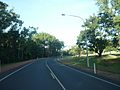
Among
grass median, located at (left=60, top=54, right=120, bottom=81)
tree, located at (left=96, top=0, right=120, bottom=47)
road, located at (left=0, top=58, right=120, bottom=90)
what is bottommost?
road, located at (left=0, top=58, right=120, bottom=90)

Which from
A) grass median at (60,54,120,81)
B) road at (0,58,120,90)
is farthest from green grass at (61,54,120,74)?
road at (0,58,120,90)

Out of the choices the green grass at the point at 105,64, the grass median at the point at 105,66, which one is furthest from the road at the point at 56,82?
the green grass at the point at 105,64

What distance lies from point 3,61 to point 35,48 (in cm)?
6122

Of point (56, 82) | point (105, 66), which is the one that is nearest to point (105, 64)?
point (105, 66)

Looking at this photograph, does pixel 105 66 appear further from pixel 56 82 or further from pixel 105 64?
pixel 56 82

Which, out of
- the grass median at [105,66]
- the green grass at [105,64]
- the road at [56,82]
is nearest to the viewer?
the road at [56,82]

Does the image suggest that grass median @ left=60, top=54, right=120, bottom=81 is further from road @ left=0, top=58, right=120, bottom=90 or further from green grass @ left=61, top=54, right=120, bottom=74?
road @ left=0, top=58, right=120, bottom=90

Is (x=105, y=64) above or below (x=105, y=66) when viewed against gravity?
above

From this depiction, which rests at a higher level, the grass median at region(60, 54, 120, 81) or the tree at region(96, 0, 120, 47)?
the tree at region(96, 0, 120, 47)

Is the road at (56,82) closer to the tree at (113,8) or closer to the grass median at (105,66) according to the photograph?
the grass median at (105,66)

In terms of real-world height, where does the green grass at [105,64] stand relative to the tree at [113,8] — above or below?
below

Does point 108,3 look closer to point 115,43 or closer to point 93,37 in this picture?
point 115,43

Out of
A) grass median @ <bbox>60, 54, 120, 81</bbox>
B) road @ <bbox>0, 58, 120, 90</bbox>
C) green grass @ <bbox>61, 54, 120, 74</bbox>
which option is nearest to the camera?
road @ <bbox>0, 58, 120, 90</bbox>

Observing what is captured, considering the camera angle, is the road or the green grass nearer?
the road
